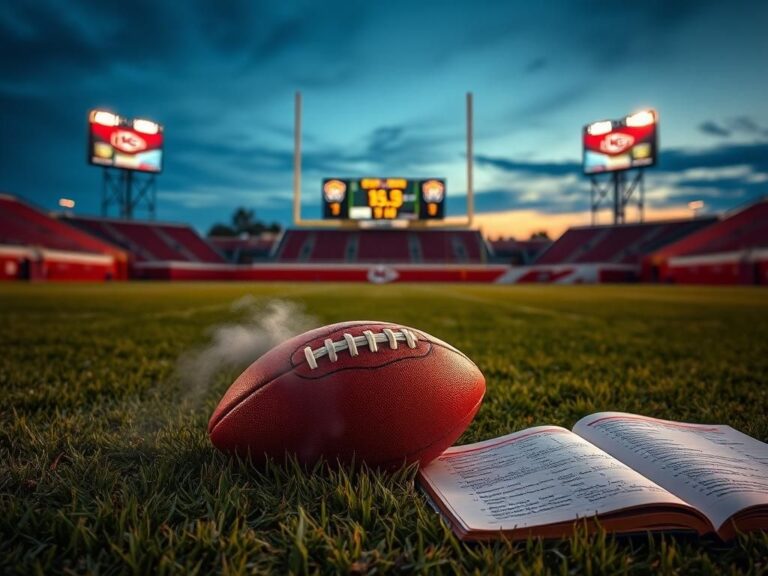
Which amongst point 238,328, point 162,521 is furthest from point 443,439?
point 238,328

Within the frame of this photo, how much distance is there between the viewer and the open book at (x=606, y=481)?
0.89m

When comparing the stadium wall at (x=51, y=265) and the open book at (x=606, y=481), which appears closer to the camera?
the open book at (x=606, y=481)

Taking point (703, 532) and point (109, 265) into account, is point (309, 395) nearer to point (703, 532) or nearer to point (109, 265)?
point (703, 532)

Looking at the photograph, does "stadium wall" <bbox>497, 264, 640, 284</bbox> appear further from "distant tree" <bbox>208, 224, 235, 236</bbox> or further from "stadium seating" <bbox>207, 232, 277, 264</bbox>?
"distant tree" <bbox>208, 224, 235, 236</bbox>

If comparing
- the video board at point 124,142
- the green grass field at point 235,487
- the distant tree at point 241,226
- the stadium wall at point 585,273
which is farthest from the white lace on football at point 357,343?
the distant tree at point 241,226

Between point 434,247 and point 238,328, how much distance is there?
32829 millimetres

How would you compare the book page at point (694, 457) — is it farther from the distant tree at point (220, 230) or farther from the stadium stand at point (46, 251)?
the distant tree at point (220, 230)

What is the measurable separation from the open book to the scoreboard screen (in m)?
29.9

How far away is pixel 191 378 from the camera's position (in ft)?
7.95

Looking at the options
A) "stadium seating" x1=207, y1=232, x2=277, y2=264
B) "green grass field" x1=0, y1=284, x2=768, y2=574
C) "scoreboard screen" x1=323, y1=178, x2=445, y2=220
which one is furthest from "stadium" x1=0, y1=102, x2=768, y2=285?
"green grass field" x1=0, y1=284, x2=768, y2=574

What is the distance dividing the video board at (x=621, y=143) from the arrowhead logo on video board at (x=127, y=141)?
2800cm

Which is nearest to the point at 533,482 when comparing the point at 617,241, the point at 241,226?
the point at 617,241

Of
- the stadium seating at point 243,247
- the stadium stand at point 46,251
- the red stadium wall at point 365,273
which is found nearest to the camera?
the stadium stand at point 46,251

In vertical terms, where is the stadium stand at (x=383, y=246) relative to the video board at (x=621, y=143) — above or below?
below
